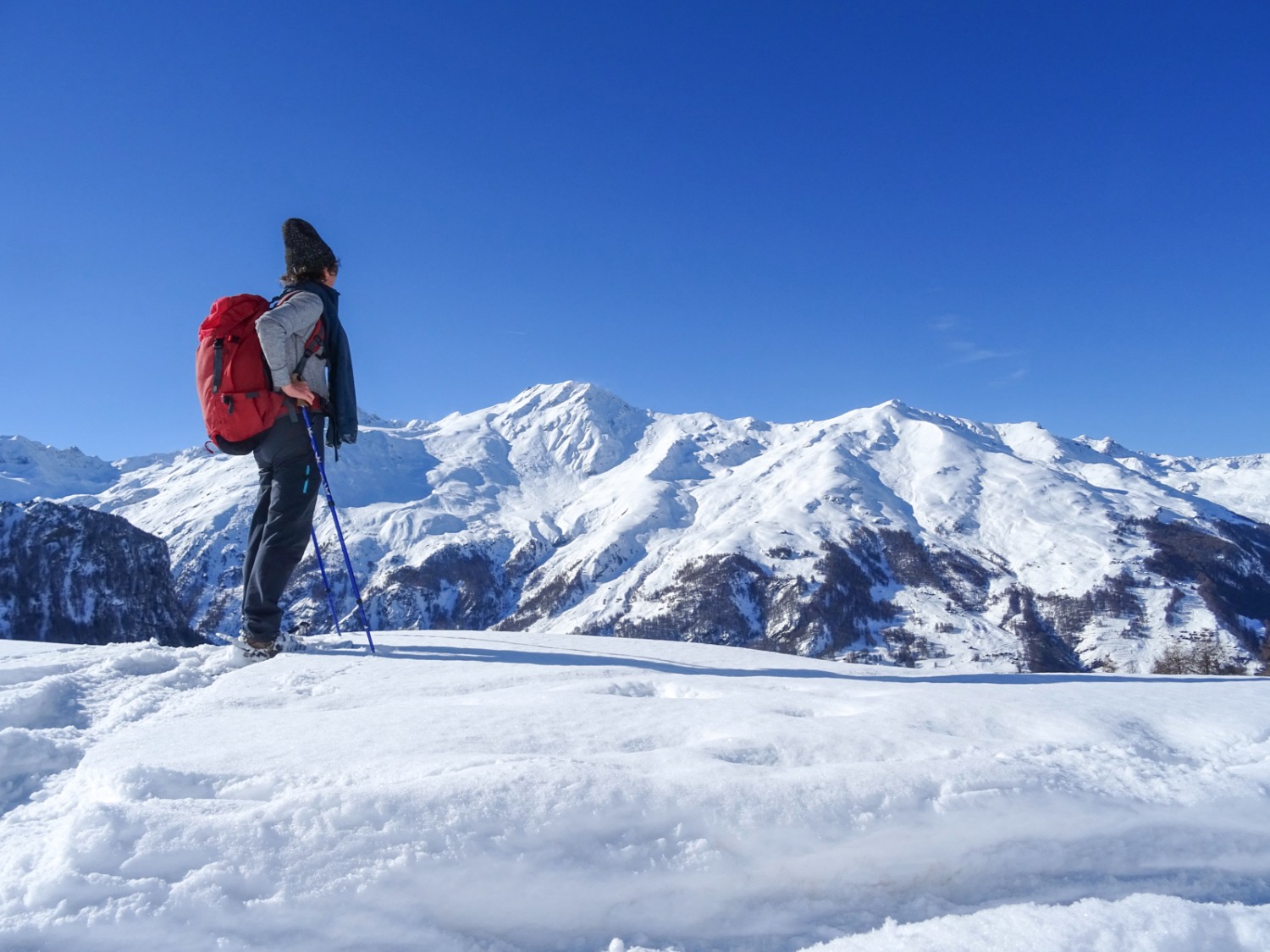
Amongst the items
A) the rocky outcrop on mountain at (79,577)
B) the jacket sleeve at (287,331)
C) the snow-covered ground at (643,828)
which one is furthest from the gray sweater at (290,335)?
the rocky outcrop on mountain at (79,577)

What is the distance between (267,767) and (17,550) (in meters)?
178

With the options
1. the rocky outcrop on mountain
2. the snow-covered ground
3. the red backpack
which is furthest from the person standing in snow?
the rocky outcrop on mountain

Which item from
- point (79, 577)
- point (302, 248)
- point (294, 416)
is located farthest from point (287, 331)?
point (79, 577)

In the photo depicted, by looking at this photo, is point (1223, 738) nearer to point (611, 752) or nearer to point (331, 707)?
point (611, 752)

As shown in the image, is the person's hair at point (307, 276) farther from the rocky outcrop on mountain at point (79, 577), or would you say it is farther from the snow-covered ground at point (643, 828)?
the rocky outcrop on mountain at point (79, 577)

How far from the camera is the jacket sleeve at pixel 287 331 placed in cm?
584

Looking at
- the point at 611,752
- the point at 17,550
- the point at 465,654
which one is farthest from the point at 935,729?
the point at 17,550

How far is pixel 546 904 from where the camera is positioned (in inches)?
86.8

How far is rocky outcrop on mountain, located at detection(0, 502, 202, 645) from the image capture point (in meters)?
128

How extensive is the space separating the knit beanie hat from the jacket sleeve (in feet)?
1.67

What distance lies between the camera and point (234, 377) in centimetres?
596

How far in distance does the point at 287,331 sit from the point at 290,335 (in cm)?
9

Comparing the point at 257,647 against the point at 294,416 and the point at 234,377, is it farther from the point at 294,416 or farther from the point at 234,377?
the point at 234,377

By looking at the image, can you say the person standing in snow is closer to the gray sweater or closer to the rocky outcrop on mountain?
the gray sweater
